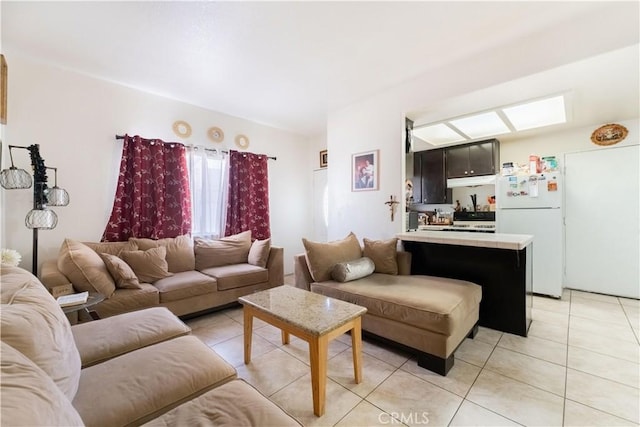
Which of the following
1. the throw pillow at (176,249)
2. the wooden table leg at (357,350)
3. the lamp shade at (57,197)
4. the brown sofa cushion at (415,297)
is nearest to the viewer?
the wooden table leg at (357,350)

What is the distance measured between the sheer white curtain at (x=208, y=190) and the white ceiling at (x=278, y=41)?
2.80 ft

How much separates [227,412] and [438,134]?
4.33 metres

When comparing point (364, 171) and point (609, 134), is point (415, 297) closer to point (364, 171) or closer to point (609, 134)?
point (364, 171)

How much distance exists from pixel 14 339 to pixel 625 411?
2828mm

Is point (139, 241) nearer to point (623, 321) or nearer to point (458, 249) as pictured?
point (458, 249)

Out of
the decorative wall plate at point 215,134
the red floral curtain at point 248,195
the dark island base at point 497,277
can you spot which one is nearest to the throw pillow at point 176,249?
the red floral curtain at point 248,195

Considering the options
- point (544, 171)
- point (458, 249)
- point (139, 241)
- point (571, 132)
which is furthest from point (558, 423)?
point (571, 132)

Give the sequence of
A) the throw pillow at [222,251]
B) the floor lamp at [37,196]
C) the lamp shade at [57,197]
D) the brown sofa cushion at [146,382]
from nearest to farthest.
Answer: the brown sofa cushion at [146,382]
the floor lamp at [37,196]
the lamp shade at [57,197]
the throw pillow at [222,251]

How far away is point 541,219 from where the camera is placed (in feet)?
11.1

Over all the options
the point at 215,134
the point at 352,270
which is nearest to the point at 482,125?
the point at 352,270

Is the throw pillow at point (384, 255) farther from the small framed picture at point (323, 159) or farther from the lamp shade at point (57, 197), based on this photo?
the lamp shade at point (57, 197)

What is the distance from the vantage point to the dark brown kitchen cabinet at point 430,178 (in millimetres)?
4755

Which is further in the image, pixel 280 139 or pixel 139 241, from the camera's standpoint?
pixel 280 139

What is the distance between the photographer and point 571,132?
377 cm
